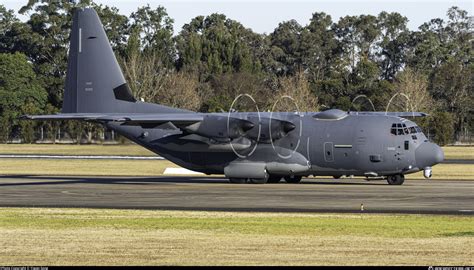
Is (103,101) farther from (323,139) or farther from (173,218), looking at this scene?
(173,218)

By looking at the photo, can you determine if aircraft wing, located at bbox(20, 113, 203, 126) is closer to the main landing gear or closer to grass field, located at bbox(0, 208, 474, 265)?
the main landing gear

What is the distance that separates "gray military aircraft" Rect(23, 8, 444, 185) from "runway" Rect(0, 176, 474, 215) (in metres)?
0.96

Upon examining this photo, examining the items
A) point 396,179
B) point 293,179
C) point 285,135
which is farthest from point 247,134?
point 396,179

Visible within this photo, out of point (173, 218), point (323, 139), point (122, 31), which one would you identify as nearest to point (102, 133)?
point (122, 31)

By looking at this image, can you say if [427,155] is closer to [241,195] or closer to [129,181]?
[241,195]

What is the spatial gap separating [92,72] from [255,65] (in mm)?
92616

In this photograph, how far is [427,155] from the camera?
43469mm

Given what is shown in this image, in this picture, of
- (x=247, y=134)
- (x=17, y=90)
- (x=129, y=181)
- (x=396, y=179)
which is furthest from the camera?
(x=17, y=90)

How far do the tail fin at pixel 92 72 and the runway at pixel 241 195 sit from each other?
4163mm

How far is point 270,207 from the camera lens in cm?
3184

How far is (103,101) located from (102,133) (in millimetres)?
55850

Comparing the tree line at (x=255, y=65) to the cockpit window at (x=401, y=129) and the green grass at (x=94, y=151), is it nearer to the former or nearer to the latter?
the green grass at (x=94, y=151)

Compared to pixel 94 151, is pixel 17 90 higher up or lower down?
higher up

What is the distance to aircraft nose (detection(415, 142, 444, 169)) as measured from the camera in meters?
43.4
